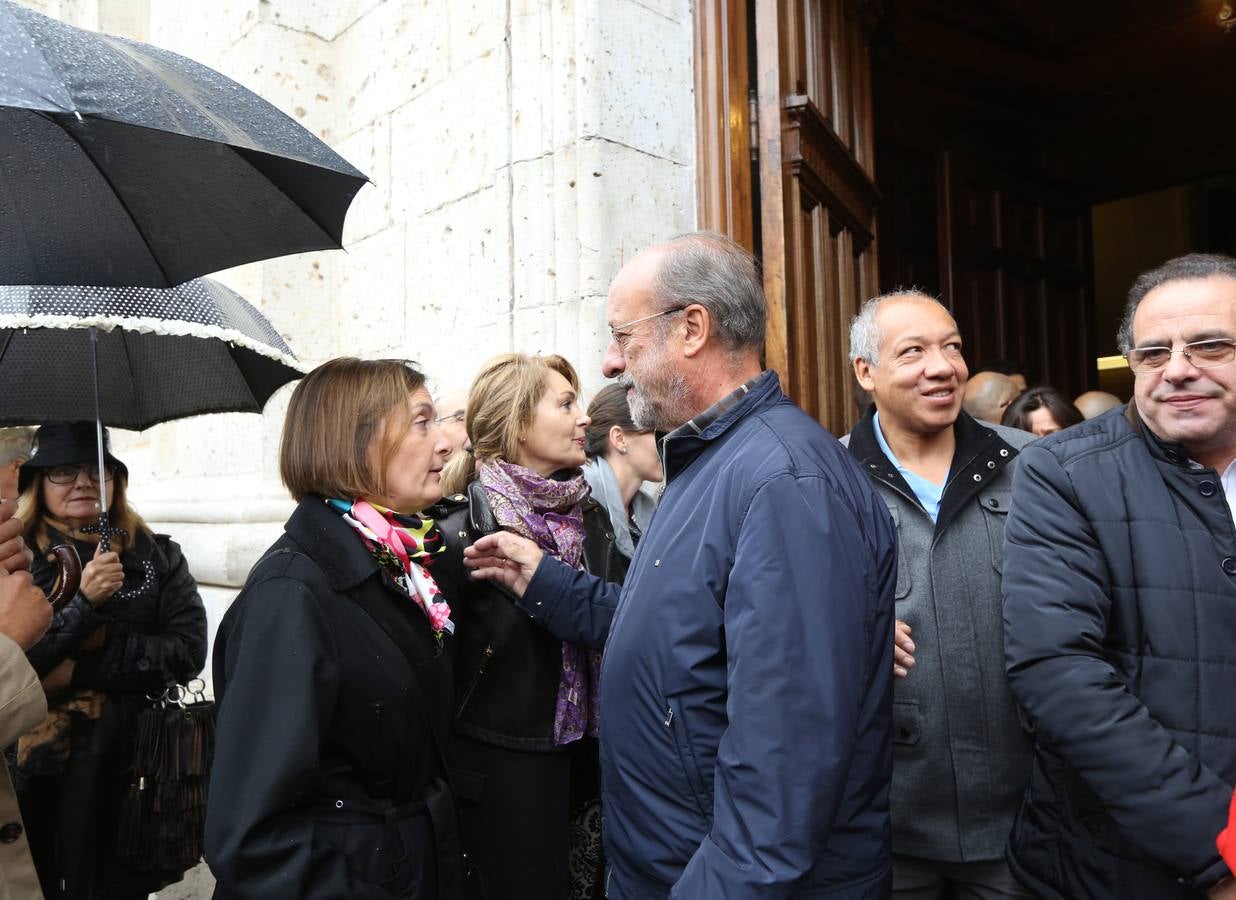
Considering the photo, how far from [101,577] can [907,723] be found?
2367mm

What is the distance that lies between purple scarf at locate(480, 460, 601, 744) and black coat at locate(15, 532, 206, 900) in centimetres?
144

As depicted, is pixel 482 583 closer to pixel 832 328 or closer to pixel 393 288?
pixel 832 328

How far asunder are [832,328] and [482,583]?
1.82m

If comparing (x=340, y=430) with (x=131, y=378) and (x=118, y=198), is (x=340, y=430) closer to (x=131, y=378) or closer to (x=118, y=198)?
(x=118, y=198)

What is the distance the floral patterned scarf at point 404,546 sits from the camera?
2.14 meters

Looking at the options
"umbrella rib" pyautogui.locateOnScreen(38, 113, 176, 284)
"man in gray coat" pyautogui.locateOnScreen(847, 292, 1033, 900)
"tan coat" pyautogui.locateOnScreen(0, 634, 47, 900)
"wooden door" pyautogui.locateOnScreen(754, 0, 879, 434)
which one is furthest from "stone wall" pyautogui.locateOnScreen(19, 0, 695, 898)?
"tan coat" pyautogui.locateOnScreen(0, 634, 47, 900)

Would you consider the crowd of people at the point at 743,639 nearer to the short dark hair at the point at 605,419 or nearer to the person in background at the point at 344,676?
the person in background at the point at 344,676

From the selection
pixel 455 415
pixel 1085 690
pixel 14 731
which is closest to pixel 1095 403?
pixel 455 415

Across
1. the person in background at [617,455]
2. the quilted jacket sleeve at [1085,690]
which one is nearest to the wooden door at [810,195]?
the person in background at [617,455]

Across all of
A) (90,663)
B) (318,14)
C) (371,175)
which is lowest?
(90,663)

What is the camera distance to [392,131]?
4648 mm

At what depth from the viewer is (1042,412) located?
365cm

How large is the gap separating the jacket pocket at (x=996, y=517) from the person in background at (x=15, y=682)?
6.71 feet

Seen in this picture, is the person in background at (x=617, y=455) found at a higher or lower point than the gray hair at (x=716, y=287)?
lower
